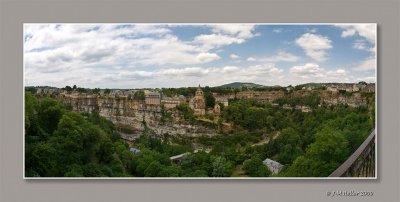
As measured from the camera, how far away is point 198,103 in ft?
27.5

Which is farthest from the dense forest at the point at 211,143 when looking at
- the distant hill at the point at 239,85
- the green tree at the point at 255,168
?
the distant hill at the point at 239,85

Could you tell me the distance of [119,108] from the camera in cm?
841

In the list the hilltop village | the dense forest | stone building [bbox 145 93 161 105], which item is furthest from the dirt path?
stone building [bbox 145 93 161 105]

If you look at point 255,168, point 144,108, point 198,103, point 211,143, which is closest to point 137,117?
point 144,108

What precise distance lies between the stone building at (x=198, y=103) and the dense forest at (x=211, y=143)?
0.28 feet

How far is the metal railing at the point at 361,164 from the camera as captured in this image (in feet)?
26.1

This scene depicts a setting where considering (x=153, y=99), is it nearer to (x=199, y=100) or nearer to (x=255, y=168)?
(x=199, y=100)

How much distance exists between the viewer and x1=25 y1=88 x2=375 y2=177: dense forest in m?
8.16

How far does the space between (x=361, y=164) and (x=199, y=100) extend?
2.35 metres

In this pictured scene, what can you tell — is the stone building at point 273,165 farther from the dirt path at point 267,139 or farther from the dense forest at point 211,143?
the dirt path at point 267,139

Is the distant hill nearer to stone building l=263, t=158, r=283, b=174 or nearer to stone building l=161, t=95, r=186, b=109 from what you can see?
stone building l=161, t=95, r=186, b=109

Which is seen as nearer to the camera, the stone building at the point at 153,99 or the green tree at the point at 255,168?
the green tree at the point at 255,168
